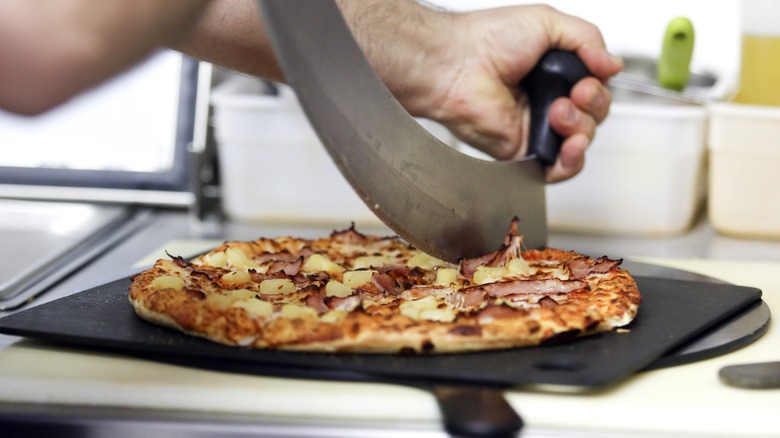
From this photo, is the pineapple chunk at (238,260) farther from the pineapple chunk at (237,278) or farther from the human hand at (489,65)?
the human hand at (489,65)

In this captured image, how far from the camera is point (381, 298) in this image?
1.15 m

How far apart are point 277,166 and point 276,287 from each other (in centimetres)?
72

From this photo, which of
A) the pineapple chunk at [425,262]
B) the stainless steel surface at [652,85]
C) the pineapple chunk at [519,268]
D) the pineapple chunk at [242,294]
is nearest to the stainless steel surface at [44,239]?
the pineapple chunk at [242,294]

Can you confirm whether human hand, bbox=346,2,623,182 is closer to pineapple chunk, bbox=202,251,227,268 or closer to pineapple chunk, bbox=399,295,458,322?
pineapple chunk, bbox=202,251,227,268

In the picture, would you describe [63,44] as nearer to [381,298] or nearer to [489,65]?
[381,298]

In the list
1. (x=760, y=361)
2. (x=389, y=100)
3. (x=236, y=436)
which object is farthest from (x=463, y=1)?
(x=236, y=436)

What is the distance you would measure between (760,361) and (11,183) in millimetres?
1478

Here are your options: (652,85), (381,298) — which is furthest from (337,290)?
(652,85)

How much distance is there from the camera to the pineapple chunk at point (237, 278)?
47.8 inches

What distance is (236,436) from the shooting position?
0.91m

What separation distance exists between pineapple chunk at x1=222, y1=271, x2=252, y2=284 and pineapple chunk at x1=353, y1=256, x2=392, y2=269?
16 centimetres

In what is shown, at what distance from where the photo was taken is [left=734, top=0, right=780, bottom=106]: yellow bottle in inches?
69.1

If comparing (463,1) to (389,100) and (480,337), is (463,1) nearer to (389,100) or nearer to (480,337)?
(389,100)

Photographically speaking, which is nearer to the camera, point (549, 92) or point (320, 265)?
point (320, 265)
